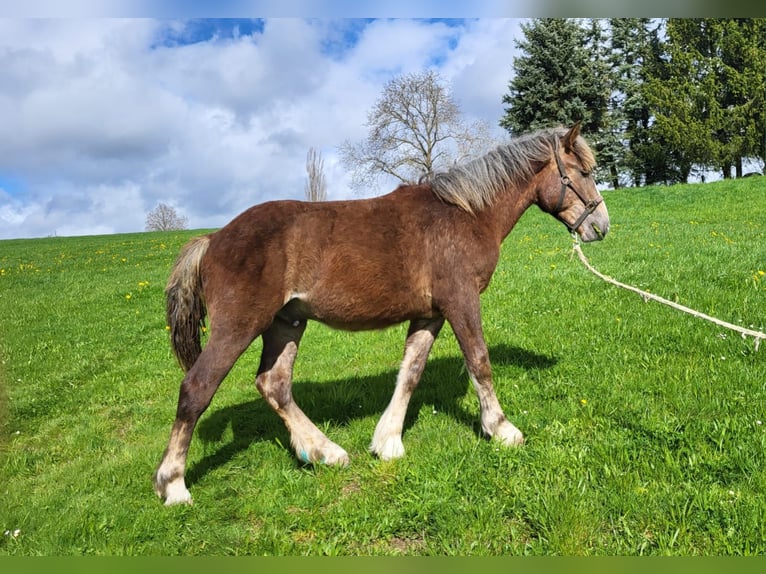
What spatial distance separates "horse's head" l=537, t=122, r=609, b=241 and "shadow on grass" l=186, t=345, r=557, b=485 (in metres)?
1.91

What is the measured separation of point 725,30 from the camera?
3128cm

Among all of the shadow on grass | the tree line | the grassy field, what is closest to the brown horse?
the grassy field

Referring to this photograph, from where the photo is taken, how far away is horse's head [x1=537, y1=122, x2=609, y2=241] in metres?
4.71

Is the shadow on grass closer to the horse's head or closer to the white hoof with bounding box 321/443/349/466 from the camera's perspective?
the white hoof with bounding box 321/443/349/466

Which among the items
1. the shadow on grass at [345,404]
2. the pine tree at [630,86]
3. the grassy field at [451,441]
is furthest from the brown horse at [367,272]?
the pine tree at [630,86]

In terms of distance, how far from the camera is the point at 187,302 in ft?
13.7

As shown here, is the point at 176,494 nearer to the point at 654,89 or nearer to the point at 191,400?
the point at 191,400

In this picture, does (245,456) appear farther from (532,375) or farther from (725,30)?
(725,30)

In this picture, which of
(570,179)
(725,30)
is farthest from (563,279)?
(725,30)

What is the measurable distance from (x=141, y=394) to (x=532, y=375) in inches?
200

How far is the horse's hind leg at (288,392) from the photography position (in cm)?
427

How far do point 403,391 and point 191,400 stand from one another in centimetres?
178

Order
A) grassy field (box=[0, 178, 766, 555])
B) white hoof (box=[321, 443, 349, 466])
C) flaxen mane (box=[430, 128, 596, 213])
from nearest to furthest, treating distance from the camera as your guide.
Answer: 1. grassy field (box=[0, 178, 766, 555])
2. white hoof (box=[321, 443, 349, 466])
3. flaxen mane (box=[430, 128, 596, 213])

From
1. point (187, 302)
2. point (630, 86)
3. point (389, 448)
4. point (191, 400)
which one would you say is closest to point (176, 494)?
point (191, 400)
